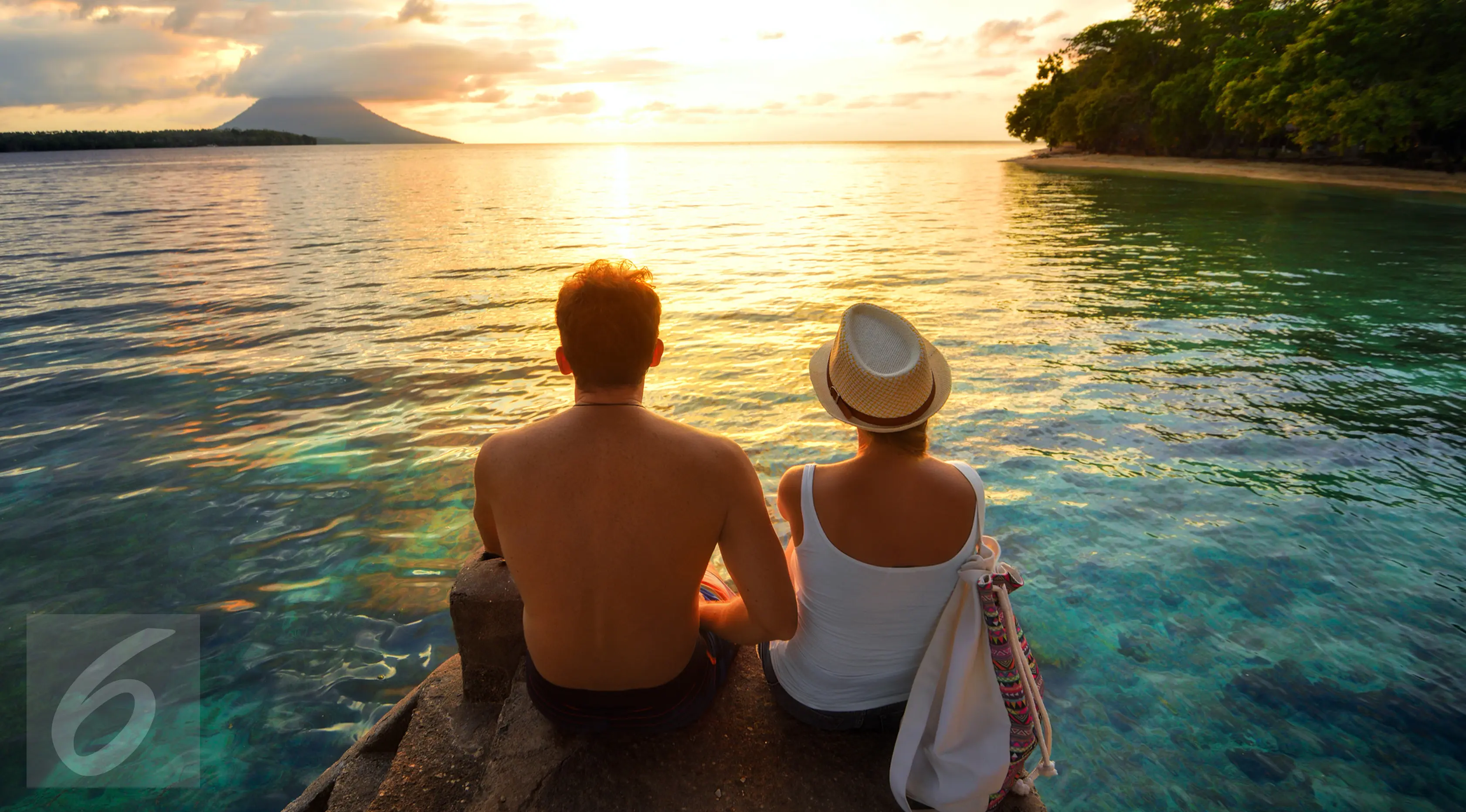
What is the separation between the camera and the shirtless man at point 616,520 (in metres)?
1.99

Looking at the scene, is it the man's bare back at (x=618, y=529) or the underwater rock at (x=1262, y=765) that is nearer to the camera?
the man's bare back at (x=618, y=529)

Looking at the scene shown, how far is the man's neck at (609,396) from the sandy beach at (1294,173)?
41300mm

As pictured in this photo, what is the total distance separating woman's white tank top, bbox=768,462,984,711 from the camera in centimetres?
221

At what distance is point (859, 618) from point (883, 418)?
64cm

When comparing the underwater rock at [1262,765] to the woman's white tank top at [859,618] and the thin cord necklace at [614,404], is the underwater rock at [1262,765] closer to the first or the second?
the woman's white tank top at [859,618]

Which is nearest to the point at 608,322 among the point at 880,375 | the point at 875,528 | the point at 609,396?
the point at 609,396

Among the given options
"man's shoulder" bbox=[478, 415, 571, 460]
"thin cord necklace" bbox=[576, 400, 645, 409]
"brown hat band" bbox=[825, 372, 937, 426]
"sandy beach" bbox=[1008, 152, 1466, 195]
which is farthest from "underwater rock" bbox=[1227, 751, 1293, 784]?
"sandy beach" bbox=[1008, 152, 1466, 195]

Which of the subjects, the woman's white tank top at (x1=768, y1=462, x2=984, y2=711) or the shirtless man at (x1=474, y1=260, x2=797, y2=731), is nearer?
the shirtless man at (x1=474, y1=260, x2=797, y2=731)

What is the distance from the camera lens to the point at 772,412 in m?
8.05

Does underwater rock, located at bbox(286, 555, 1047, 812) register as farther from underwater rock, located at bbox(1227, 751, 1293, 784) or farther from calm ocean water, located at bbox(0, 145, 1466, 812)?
underwater rock, located at bbox(1227, 751, 1293, 784)

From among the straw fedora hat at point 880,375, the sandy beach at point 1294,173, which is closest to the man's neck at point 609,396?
the straw fedora hat at point 880,375

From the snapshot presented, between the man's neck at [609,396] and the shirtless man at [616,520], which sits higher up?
the man's neck at [609,396]

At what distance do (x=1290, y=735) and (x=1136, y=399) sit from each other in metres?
5.00

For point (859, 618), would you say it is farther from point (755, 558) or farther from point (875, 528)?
point (755, 558)
